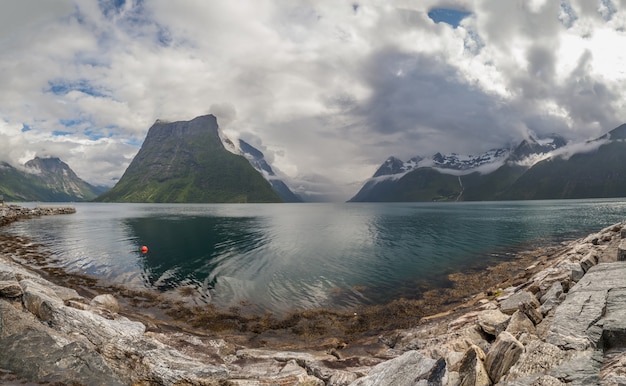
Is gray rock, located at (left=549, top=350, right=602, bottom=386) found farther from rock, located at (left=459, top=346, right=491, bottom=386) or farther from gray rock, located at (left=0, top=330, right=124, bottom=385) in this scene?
gray rock, located at (left=0, top=330, right=124, bottom=385)

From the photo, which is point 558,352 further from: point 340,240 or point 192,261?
point 340,240

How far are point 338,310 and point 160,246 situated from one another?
50517 mm

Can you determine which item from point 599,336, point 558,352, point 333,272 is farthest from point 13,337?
point 333,272

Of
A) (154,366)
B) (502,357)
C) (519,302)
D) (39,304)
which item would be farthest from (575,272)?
(39,304)

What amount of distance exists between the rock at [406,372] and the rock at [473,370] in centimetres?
127

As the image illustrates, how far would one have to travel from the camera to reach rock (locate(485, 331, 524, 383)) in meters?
11.4

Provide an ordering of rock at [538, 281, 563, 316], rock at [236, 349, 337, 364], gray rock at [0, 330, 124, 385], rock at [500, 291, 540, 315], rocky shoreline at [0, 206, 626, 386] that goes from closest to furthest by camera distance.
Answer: rocky shoreline at [0, 206, 626, 386]
gray rock at [0, 330, 124, 385]
rock at [538, 281, 563, 316]
rock at [500, 291, 540, 315]
rock at [236, 349, 337, 364]

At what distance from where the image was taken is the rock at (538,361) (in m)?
10.2

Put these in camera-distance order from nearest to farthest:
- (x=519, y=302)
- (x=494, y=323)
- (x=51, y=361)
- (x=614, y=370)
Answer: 1. (x=614, y=370)
2. (x=51, y=361)
3. (x=494, y=323)
4. (x=519, y=302)

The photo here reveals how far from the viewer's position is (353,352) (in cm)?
2136

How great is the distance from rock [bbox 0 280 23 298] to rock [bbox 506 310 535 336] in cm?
2738

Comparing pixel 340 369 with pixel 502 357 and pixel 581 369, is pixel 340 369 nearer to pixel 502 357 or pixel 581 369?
pixel 502 357

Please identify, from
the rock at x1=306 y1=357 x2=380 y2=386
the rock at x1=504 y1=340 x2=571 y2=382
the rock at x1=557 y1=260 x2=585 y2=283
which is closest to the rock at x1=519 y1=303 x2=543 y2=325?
the rock at x1=504 y1=340 x2=571 y2=382

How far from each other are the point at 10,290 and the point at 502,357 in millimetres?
25539
